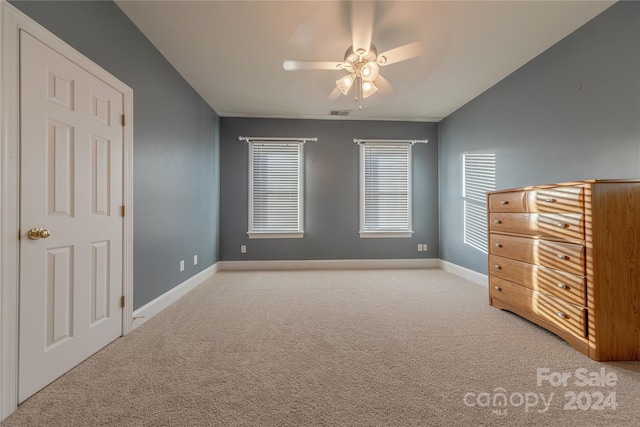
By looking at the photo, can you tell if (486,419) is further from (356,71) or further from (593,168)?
(356,71)

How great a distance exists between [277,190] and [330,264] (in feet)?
5.34

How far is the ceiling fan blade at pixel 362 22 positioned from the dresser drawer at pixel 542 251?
2199 millimetres

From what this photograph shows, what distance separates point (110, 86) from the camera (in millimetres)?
1999

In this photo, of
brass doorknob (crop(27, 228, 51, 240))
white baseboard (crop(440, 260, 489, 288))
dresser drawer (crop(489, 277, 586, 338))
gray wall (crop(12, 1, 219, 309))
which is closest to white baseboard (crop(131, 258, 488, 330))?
white baseboard (crop(440, 260, 489, 288))

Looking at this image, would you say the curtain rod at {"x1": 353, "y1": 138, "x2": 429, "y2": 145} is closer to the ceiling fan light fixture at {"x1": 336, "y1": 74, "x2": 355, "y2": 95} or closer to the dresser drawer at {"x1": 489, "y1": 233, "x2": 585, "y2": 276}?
the ceiling fan light fixture at {"x1": 336, "y1": 74, "x2": 355, "y2": 95}

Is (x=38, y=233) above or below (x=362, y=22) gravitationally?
below

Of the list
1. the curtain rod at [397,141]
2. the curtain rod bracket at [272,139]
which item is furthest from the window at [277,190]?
the curtain rod at [397,141]

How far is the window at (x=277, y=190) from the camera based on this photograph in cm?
455

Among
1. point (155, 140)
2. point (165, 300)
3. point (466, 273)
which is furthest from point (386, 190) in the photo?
point (165, 300)

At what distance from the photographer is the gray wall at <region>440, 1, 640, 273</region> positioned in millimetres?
1997

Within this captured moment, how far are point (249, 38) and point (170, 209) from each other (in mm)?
1960

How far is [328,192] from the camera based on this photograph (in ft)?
15.1

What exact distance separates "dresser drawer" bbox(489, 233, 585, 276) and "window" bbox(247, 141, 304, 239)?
116 inches

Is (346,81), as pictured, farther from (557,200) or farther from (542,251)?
(542,251)
